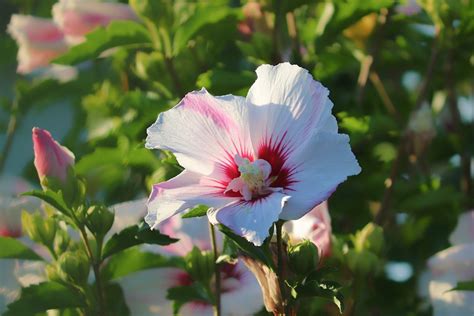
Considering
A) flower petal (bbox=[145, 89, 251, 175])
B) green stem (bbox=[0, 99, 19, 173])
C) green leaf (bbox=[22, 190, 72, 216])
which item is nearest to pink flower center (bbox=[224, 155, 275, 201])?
flower petal (bbox=[145, 89, 251, 175])

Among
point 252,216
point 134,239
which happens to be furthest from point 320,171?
point 134,239

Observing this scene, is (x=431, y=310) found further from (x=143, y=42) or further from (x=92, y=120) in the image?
(x=92, y=120)

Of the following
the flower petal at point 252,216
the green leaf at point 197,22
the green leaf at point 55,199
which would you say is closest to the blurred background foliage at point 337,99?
the green leaf at point 197,22

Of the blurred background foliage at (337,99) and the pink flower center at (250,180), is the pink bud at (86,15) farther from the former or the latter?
the pink flower center at (250,180)

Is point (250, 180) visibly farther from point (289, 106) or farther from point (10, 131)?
point (10, 131)

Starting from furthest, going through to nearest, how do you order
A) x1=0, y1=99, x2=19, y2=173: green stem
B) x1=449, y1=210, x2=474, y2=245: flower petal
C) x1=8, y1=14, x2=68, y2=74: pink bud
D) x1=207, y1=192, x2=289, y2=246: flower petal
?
x1=0, y1=99, x2=19, y2=173: green stem → x1=8, y1=14, x2=68, y2=74: pink bud → x1=449, y1=210, x2=474, y2=245: flower petal → x1=207, y1=192, x2=289, y2=246: flower petal

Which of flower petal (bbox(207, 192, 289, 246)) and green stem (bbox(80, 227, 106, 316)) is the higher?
→ flower petal (bbox(207, 192, 289, 246))

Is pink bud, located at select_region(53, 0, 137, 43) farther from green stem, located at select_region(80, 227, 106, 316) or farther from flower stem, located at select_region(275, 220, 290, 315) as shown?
flower stem, located at select_region(275, 220, 290, 315)

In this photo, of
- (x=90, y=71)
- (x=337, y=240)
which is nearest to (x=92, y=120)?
(x=90, y=71)
